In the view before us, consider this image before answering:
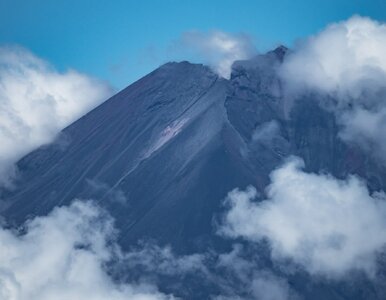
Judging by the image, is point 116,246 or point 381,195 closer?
point 116,246

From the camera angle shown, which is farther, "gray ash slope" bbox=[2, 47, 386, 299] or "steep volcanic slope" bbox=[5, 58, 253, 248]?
"steep volcanic slope" bbox=[5, 58, 253, 248]

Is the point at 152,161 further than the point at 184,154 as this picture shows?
No

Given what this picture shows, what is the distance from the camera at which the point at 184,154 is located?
136m

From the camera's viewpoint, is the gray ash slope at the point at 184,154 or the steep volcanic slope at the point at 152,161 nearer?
the gray ash slope at the point at 184,154

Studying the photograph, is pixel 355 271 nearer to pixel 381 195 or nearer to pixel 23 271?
pixel 381 195

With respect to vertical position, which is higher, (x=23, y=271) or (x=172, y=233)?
Answer: (x=172, y=233)

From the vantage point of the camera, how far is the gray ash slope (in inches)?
4906

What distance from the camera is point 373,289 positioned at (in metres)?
121

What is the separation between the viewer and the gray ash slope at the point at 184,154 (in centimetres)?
12462

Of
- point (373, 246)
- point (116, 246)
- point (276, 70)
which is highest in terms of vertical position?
point (276, 70)

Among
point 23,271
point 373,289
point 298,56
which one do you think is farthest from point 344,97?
point 23,271

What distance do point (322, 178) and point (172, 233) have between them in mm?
38826

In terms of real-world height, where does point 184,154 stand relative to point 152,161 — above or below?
above

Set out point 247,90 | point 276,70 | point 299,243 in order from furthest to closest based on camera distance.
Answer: point 276,70
point 247,90
point 299,243
